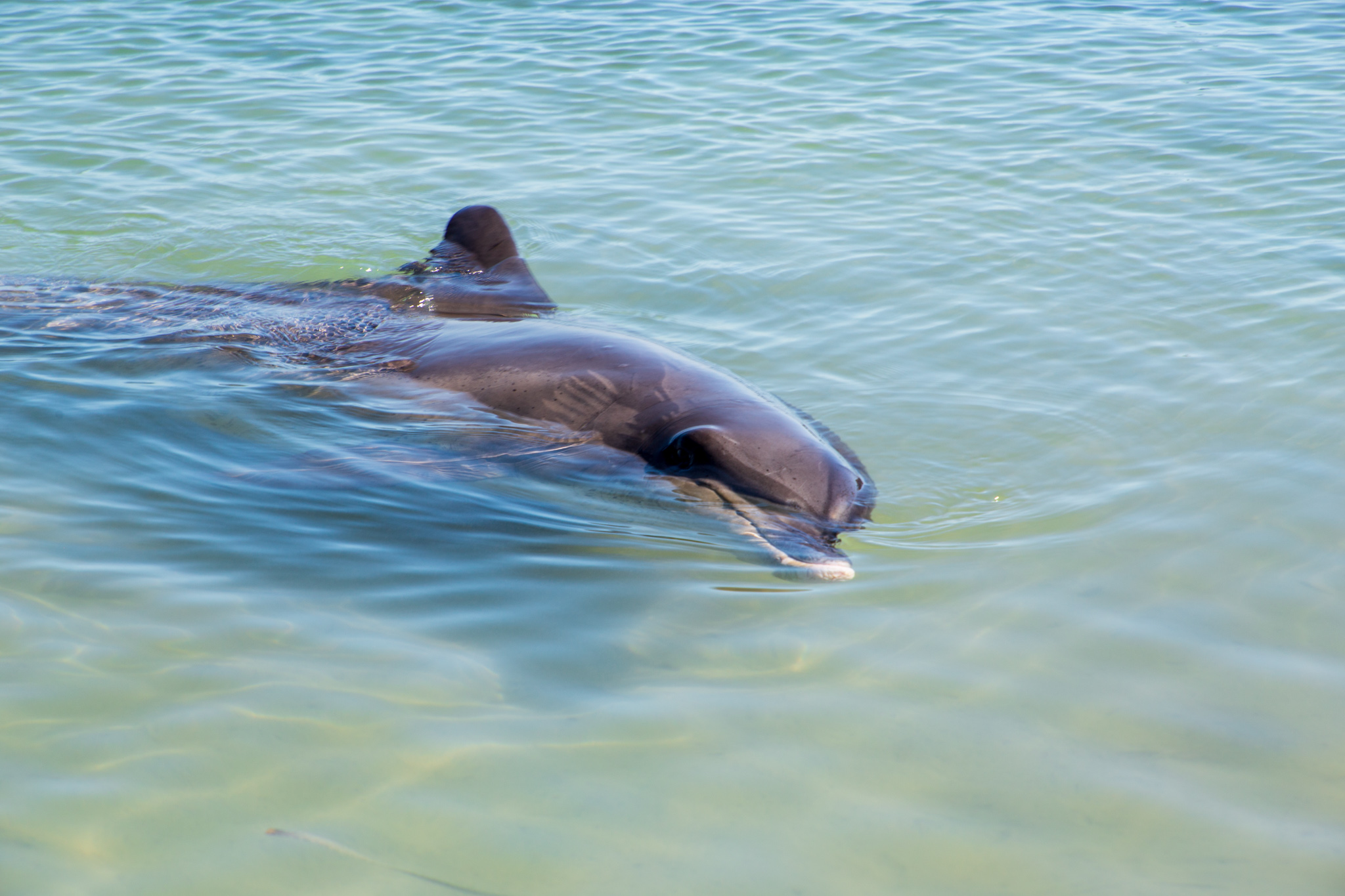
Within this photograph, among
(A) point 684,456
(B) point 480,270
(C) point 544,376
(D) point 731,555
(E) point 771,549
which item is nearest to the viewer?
(E) point 771,549

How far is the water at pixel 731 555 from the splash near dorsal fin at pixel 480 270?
699 mm

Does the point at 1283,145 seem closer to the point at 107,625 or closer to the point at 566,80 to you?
the point at 566,80

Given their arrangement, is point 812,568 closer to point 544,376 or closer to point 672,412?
point 672,412

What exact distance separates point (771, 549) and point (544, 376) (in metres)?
2.17

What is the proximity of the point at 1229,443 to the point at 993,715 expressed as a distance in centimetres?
357

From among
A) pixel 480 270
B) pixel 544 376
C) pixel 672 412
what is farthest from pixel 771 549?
pixel 480 270

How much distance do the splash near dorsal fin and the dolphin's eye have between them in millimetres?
3223

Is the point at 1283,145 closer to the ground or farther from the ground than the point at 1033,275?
farther from the ground

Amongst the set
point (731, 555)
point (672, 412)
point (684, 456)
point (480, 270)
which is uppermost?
point (480, 270)

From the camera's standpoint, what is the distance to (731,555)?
19.1ft

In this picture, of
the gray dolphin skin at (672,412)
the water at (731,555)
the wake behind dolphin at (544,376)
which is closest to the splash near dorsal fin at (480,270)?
the wake behind dolphin at (544,376)

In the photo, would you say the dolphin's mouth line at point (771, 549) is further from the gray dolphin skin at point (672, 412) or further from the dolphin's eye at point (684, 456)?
the dolphin's eye at point (684, 456)

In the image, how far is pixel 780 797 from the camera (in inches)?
157

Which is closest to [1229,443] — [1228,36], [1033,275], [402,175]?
[1033,275]
